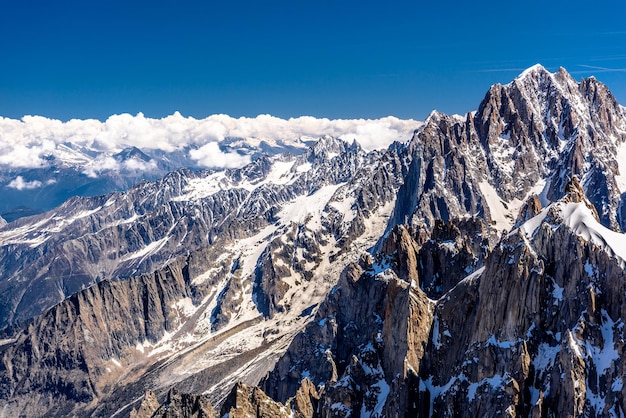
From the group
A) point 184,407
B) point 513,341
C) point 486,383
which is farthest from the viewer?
point 184,407

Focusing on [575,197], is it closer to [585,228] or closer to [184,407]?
[585,228]

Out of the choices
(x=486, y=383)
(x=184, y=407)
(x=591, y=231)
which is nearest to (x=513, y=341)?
(x=486, y=383)

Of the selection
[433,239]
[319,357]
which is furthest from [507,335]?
[319,357]

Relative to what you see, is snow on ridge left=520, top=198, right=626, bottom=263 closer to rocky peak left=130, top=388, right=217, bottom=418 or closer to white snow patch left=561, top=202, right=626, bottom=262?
white snow patch left=561, top=202, right=626, bottom=262

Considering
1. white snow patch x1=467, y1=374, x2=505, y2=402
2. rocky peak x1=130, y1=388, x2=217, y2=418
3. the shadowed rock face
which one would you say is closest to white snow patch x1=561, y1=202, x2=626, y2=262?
the shadowed rock face

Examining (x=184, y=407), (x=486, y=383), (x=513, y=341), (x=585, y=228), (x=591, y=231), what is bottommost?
(x=184, y=407)

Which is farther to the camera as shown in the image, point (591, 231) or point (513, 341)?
point (591, 231)

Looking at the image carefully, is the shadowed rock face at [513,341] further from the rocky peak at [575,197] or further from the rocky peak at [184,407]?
the rocky peak at [184,407]

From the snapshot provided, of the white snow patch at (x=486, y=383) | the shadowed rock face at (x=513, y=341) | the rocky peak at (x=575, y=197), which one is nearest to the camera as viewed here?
the shadowed rock face at (x=513, y=341)

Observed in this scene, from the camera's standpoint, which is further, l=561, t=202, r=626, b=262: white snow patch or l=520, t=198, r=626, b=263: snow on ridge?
l=520, t=198, r=626, b=263: snow on ridge

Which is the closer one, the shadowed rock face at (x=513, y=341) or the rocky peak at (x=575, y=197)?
the shadowed rock face at (x=513, y=341)

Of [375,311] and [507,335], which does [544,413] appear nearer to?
[507,335]

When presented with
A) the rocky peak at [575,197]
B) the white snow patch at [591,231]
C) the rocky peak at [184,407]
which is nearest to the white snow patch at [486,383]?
the white snow patch at [591,231]
